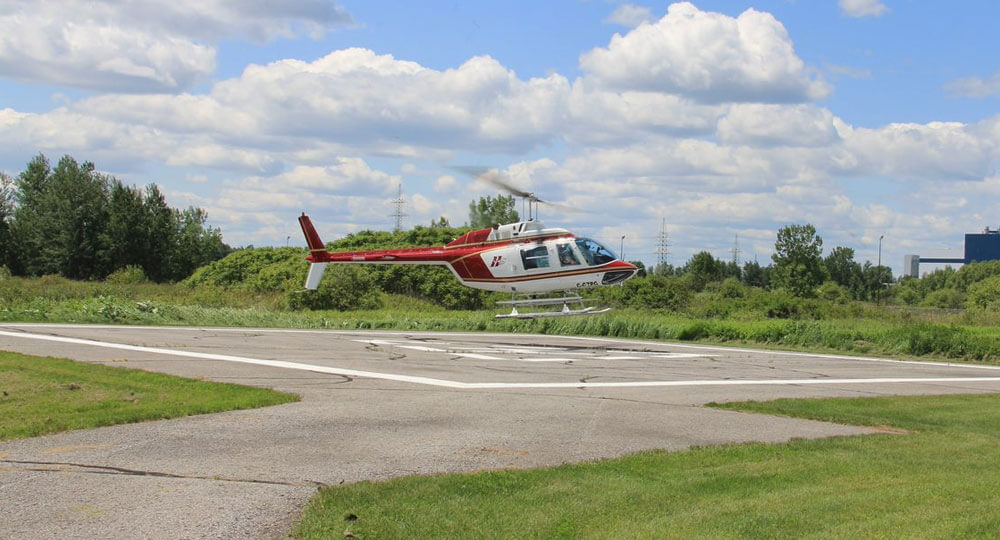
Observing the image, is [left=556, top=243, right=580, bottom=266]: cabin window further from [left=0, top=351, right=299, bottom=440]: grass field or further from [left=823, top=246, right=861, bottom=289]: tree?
[left=823, top=246, right=861, bottom=289]: tree

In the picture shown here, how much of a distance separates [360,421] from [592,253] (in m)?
18.5

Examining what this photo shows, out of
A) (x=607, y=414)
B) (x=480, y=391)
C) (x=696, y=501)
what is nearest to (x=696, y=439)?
(x=607, y=414)

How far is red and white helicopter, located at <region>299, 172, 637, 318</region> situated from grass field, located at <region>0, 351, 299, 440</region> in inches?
598

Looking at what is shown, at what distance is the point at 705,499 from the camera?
23.5ft

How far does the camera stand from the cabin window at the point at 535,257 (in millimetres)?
28172

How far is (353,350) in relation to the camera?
66.6 feet

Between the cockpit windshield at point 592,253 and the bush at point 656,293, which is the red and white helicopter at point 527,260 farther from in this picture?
the bush at point 656,293

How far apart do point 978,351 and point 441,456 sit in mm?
22478

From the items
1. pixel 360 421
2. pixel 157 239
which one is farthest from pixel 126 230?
pixel 360 421

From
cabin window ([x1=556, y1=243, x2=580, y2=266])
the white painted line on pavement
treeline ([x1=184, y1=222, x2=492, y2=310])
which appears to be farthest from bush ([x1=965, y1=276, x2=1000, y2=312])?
the white painted line on pavement

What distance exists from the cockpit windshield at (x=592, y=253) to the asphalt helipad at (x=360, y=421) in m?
5.63

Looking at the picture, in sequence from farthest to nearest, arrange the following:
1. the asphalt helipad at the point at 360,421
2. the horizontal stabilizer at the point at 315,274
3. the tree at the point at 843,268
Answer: the tree at the point at 843,268 → the horizontal stabilizer at the point at 315,274 → the asphalt helipad at the point at 360,421

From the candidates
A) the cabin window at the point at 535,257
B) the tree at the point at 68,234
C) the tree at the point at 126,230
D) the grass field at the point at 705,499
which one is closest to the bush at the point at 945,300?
the cabin window at the point at 535,257

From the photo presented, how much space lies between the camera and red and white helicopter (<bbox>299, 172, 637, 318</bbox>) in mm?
28062
